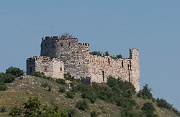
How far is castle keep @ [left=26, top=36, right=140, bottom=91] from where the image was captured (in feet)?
470

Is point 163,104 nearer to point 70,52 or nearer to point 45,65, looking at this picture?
point 70,52

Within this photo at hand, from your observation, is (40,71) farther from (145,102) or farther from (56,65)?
(145,102)

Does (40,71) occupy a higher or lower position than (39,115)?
higher

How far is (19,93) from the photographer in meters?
135

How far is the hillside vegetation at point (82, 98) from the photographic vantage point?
439 ft

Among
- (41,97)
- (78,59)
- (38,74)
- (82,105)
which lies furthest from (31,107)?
(78,59)

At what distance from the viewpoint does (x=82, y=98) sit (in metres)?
141

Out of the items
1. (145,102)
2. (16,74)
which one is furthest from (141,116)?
(16,74)

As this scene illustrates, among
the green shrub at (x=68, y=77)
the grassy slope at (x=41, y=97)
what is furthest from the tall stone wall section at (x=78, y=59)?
the grassy slope at (x=41, y=97)

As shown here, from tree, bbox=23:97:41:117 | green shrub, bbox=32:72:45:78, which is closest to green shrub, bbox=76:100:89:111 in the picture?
green shrub, bbox=32:72:45:78

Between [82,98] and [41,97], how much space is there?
→ 801 cm

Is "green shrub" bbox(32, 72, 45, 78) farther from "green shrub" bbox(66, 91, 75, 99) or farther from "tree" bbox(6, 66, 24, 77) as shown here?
"green shrub" bbox(66, 91, 75, 99)

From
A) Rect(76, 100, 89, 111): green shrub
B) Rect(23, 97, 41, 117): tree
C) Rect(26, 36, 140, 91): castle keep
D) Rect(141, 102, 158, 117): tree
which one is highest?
Rect(26, 36, 140, 91): castle keep

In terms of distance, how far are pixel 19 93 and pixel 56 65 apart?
9.90 m
